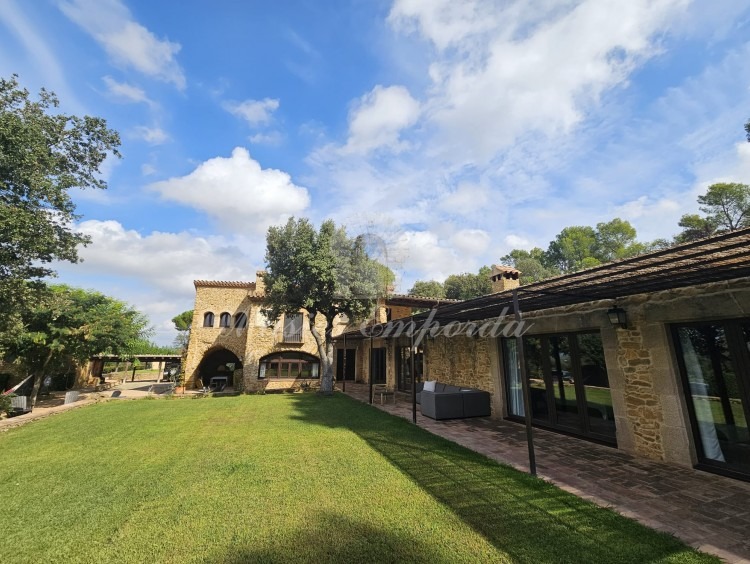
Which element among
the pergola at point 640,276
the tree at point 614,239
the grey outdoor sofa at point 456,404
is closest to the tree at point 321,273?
the grey outdoor sofa at point 456,404

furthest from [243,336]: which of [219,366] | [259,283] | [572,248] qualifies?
[572,248]

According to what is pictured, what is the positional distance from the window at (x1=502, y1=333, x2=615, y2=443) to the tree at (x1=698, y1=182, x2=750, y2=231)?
104 feet

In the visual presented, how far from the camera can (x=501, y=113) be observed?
7148 millimetres

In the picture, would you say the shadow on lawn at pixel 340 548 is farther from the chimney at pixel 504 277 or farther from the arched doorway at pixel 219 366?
the arched doorway at pixel 219 366

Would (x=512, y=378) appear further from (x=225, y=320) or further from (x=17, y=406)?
(x=225, y=320)

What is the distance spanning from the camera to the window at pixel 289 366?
20.5 metres

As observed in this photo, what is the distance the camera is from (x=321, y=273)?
14.2 metres

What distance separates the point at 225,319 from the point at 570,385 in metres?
20.2

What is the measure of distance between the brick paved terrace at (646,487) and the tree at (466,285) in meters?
33.3

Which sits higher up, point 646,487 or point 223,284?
point 223,284

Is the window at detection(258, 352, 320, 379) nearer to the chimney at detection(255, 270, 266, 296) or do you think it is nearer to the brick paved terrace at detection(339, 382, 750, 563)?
the chimney at detection(255, 270, 266, 296)

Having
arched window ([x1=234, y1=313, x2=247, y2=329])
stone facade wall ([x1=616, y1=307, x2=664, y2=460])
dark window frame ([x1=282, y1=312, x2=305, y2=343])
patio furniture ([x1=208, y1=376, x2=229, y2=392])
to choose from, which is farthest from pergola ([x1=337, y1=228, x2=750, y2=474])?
patio furniture ([x1=208, y1=376, x2=229, y2=392])

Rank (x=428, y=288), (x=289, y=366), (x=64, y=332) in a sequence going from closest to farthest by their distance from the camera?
1. (x=64, y=332)
2. (x=289, y=366)
3. (x=428, y=288)

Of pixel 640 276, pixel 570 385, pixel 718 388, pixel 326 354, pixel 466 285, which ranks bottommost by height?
pixel 570 385
